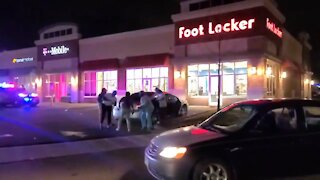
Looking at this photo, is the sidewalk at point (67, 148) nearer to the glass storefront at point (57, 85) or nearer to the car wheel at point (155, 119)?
the car wheel at point (155, 119)

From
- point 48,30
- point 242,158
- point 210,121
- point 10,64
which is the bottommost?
point 242,158

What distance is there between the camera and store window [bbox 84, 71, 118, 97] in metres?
40.1

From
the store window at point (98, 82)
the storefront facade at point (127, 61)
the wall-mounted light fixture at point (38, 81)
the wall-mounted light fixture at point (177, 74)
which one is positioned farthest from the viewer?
the wall-mounted light fixture at point (38, 81)

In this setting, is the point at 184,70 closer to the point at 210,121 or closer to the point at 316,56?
A: the point at 210,121

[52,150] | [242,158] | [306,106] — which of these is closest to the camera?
[242,158]

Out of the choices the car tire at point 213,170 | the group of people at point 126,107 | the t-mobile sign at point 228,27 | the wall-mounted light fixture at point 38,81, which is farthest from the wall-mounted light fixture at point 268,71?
the wall-mounted light fixture at point 38,81

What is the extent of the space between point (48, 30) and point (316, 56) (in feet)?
133

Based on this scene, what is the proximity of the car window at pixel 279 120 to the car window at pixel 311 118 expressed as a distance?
0.22 meters

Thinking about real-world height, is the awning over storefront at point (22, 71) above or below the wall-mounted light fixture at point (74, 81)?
above

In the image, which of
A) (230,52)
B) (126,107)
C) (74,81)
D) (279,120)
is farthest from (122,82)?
(279,120)

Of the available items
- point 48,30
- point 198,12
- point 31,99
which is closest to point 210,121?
point 198,12

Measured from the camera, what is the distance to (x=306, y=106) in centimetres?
730

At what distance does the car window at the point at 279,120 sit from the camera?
694 cm

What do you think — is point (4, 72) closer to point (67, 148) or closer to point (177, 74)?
point (177, 74)
